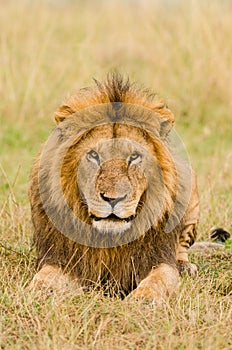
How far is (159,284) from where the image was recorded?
4.00 metres

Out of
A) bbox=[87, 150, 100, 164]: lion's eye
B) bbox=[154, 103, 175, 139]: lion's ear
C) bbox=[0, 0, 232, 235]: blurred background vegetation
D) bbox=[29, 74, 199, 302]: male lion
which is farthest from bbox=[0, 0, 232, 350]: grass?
bbox=[154, 103, 175, 139]: lion's ear

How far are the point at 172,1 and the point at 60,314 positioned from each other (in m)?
10.0

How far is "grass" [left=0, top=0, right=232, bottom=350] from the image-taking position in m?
3.45

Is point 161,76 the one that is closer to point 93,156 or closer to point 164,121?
point 164,121

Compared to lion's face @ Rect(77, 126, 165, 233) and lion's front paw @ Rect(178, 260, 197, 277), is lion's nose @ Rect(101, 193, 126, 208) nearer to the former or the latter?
lion's face @ Rect(77, 126, 165, 233)

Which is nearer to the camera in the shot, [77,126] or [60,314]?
[60,314]

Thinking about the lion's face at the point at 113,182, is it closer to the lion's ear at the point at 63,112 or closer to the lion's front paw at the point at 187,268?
the lion's ear at the point at 63,112

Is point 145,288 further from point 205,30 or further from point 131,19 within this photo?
point 131,19

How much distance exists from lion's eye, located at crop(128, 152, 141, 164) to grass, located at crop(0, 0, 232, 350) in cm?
69

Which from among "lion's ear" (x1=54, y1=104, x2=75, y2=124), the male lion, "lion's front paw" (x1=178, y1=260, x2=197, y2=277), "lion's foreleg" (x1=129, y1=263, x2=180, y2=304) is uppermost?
"lion's ear" (x1=54, y1=104, x2=75, y2=124)

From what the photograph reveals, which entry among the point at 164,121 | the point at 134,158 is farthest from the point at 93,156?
the point at 164,121

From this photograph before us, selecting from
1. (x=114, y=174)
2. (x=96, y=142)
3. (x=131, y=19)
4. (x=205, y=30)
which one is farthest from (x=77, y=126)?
(x=131, y=19)

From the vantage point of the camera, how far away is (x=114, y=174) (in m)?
3.80

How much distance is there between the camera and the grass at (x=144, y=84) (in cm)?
345
